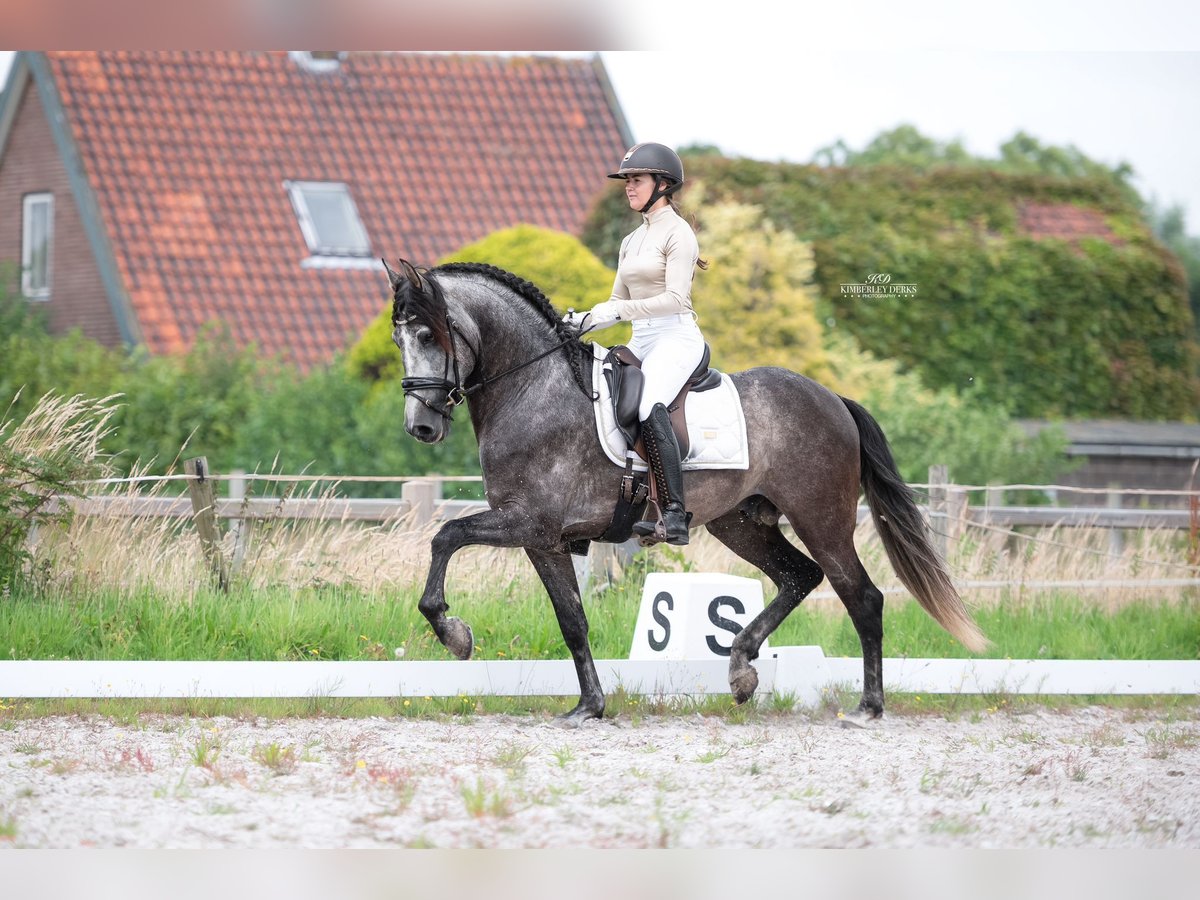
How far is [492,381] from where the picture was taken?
611cm

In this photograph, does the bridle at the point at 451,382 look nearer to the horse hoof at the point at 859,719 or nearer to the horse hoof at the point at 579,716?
the horse hoof at the point at 579,716

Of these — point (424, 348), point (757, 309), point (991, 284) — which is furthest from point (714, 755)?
point (991, 284)

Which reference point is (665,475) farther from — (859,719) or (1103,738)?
(1103,738)

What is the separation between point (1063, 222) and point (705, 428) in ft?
46.3

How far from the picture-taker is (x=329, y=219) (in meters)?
16.6

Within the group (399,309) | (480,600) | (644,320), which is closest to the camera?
(399,309)

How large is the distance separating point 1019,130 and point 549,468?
31.1 metres

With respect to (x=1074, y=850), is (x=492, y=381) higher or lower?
higher

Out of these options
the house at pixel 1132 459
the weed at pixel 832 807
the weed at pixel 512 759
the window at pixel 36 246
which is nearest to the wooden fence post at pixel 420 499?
the weed at pixel 512 759

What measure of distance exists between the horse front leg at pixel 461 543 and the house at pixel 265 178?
9560 mm

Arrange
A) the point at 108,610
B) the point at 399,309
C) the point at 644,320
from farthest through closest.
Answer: the point at 108,610 < the point at 644,320 < the point at 399,309

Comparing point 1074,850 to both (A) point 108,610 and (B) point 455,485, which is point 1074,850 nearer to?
(A) point 108,610

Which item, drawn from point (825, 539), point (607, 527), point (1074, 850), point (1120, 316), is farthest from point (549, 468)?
point (1120, 316)

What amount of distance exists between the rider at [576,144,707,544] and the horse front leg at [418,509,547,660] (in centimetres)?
52
